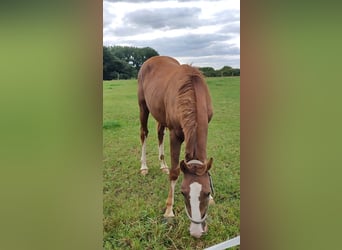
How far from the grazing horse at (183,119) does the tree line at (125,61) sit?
4cm

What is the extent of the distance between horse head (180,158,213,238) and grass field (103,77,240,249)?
1.5 inches

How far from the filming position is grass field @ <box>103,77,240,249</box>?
2.12 m

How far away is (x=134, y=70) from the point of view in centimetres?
223

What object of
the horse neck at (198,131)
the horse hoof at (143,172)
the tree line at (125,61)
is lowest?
the horse hoof at (143,172)

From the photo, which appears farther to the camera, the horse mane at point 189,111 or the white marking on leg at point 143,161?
the white marking on leg at point 143,161

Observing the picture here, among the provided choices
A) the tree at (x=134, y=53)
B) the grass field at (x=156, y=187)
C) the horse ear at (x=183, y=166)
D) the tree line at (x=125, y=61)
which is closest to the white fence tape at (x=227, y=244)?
the grass field at (x=156, y=187)

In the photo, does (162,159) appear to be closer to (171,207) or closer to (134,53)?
(171,207)

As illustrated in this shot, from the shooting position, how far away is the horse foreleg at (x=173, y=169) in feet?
7.04

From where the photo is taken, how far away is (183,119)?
2.10m

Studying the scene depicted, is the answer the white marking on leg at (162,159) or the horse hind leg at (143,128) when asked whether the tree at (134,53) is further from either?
the white marking on leg at (162,159)

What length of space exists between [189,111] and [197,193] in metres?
0.46

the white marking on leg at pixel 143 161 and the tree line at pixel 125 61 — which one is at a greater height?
the tree line at pixel 125 61
